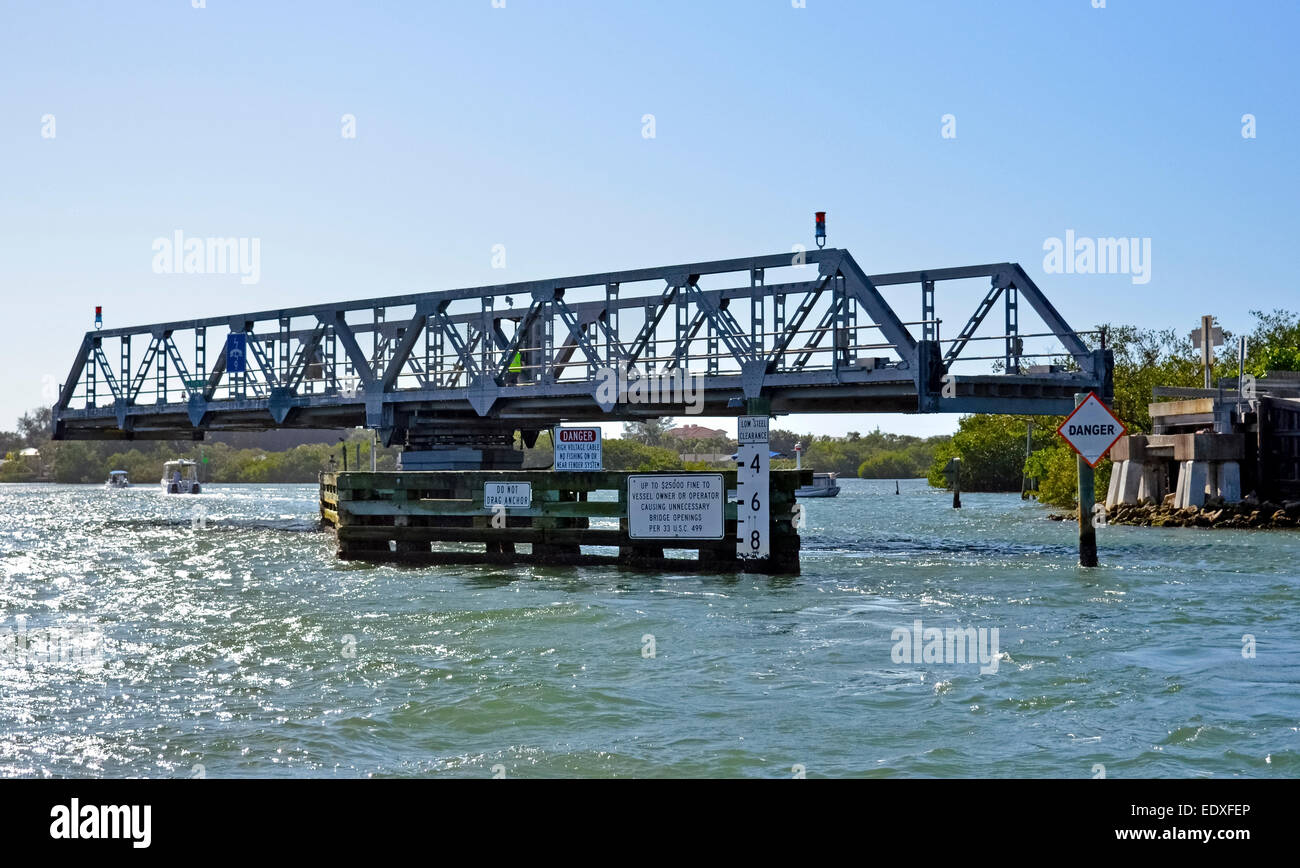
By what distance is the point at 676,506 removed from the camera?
938 inches

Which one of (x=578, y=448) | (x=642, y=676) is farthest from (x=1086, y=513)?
(x=642, y=676)

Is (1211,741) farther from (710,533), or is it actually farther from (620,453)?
(620,453)

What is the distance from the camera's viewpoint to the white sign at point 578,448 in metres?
24.9

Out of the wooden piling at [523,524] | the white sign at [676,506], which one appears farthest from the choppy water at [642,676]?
the white sign at [676,506]

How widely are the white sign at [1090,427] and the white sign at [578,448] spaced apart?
9.09m

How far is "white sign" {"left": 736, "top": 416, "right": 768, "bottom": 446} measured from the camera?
2306 cm

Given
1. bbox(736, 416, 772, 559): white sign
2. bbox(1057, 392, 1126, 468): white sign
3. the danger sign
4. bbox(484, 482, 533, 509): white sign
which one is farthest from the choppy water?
bbox(1057, 392, 1126, 468): white sign

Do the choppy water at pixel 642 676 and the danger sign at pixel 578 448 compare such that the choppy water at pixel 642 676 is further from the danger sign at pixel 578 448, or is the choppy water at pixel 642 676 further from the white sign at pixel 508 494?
the danger sign at pixel 578 448

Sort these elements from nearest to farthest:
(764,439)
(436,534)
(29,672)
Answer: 1. (29,672)
2. (764,439)
3. (436,534)

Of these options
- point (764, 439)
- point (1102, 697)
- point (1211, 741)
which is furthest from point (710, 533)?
point (1211, 741)

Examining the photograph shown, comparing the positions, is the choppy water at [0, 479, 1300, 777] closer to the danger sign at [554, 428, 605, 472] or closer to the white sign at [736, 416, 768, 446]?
the danger sign at [554, 428, 605, 472]

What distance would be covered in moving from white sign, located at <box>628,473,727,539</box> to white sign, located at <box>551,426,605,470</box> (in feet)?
4.20
